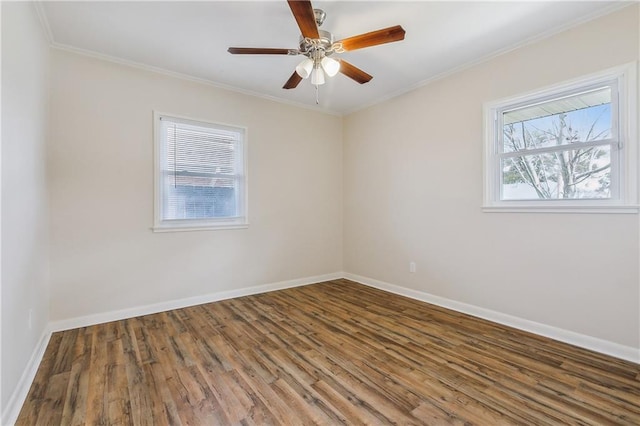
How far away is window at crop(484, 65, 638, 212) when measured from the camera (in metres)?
2.28

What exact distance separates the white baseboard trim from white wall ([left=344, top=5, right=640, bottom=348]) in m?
0.04

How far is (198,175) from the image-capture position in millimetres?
3627

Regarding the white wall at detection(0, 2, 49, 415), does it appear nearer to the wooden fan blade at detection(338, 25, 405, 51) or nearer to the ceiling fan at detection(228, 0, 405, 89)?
the ceiling fan at detection(228, 0, 405, 89)

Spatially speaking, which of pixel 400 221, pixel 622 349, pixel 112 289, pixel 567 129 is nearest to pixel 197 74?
pixel 112 289

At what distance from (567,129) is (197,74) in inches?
149

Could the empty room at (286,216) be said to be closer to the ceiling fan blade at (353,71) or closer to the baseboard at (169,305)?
the baseboard at (169,305)

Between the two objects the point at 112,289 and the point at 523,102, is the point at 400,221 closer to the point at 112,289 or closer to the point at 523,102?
the point at 523,102

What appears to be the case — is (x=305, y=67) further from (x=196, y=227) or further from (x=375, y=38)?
(x=196, y=227)

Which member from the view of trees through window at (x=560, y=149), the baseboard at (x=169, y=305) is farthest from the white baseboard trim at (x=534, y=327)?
the baseboard at (x=169, y=305)

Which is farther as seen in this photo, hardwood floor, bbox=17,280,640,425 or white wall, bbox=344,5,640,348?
white wall, bbox=344,5,640,348

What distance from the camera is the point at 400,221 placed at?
158 inches

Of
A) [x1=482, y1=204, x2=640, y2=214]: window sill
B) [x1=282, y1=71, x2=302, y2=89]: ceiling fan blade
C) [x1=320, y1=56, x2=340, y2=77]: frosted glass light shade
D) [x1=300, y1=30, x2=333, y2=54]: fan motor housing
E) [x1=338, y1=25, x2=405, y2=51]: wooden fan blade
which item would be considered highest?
[x1=300, y1=30, x2=333, y2=54]: fan motor housing

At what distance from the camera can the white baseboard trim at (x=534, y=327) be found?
229 centimetres

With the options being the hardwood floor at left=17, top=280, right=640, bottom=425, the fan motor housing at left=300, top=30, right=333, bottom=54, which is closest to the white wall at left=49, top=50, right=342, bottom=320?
the hardwood floor at left=17, top=280, right=640, bottom=425
